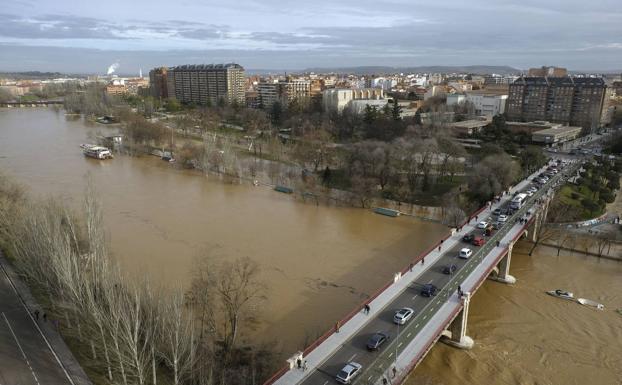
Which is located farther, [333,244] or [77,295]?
[333,244]

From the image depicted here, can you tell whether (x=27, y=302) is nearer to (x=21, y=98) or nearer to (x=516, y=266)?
(x=516, y=266)

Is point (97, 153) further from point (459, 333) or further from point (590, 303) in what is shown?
point (590, 303)

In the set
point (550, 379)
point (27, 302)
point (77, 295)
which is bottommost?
point (550, 379)

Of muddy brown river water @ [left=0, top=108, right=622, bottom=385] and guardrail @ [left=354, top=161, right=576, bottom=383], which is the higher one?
guardrail @ [left=354, top=161, right=576, bottom=383]

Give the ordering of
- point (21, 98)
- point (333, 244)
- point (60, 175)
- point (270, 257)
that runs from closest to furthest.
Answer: point (270, 257), point (333, 244), point (60, 175), point (21, 98)

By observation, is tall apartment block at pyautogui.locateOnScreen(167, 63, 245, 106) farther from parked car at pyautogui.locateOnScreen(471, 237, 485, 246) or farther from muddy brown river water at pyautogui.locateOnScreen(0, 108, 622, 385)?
parked car at pyautogui.locateOnScreen(471, 237, 485, 246)

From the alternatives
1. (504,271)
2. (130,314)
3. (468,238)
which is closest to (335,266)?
(468,238)

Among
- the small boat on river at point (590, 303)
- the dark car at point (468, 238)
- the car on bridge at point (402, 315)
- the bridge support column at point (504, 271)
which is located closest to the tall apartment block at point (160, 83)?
the dark car at point (468, 238)

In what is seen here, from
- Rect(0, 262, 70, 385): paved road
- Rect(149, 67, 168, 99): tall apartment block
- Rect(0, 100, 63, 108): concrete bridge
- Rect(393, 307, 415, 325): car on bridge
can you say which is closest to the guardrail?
Rect(393, 307, 415, 325): car on bridge

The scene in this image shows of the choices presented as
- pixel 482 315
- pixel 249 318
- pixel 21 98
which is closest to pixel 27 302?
pixel 249 318
